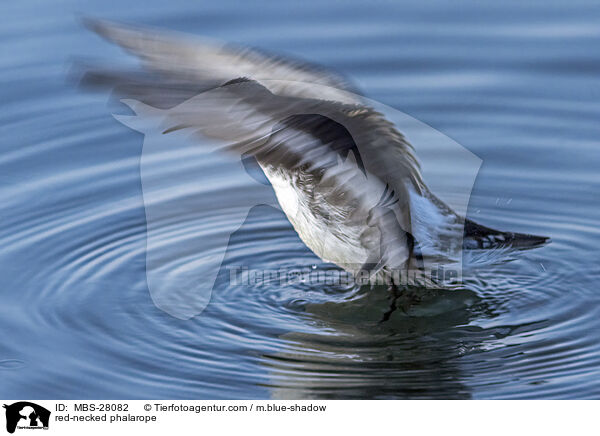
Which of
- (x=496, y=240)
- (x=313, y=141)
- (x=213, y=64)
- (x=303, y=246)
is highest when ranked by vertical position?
(x=213, y=64)

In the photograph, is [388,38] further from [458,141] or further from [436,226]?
[436,226]

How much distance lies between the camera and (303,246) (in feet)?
20.8

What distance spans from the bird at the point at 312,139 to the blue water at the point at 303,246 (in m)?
0.36

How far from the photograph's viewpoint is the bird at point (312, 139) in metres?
4.54

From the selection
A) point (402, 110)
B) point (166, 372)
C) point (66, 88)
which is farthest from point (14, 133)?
point (166, 372)

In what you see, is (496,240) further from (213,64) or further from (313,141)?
(213,64)
